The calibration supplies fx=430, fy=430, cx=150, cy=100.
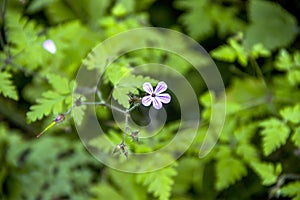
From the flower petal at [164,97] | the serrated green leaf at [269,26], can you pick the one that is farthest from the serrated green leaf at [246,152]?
the flower petal at [164,97]

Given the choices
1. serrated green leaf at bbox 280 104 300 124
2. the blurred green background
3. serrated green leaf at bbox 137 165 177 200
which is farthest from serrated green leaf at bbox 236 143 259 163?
serrated green leaf at bbox 137 165 177 200

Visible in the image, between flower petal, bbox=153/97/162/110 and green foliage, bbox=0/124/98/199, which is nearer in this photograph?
flower petal, bbox=153/97/162/110

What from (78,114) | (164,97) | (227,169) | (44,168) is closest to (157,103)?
(164,97)

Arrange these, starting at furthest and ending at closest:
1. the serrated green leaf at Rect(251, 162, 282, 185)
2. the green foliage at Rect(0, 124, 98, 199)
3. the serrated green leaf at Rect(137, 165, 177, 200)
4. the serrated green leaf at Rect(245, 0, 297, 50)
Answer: the serrated green leaf at Rect(245, 0, 297, 50), the green foliage at Rect(0, 124, 98, 199), the serrated green leaf at Rect(251, 162, 282, 185), the serrated green leaf at Rect(137, 165, 177, 200)

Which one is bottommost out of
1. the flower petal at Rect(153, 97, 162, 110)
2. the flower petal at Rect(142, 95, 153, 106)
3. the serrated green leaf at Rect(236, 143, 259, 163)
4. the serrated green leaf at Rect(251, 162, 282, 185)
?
the serrated green leaf at Rect(251, 162, 282, 185)

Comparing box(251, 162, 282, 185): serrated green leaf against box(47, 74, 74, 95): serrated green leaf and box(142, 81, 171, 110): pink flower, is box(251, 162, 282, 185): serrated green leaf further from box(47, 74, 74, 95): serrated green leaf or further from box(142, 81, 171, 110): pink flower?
box(47, 74, 74, 95): serrated green leaf

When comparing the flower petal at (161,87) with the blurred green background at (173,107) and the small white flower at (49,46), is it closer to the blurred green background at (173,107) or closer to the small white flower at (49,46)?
the blurred green background at (173,107)
